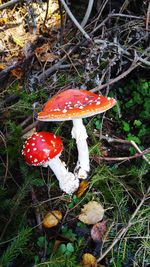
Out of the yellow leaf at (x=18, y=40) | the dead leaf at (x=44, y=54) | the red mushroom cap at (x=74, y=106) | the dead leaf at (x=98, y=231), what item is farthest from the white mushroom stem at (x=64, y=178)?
the yellow leaf at (x=18, y=40)

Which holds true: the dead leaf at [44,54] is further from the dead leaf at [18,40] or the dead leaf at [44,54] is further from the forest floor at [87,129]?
the dead leaf at [18,40]

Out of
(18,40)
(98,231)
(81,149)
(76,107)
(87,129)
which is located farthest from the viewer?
(18,40)

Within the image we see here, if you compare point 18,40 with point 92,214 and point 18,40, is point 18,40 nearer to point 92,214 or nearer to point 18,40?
point 18,40

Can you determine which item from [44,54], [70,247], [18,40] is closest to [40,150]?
[70,247]

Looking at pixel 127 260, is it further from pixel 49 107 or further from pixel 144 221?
pixel 49 107

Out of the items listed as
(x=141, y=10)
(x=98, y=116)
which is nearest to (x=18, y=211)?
(x=98, y=116)

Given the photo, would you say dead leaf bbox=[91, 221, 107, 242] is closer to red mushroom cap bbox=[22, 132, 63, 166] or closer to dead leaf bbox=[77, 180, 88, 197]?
dead leaf bbox=[77, 180, 88, 197]
